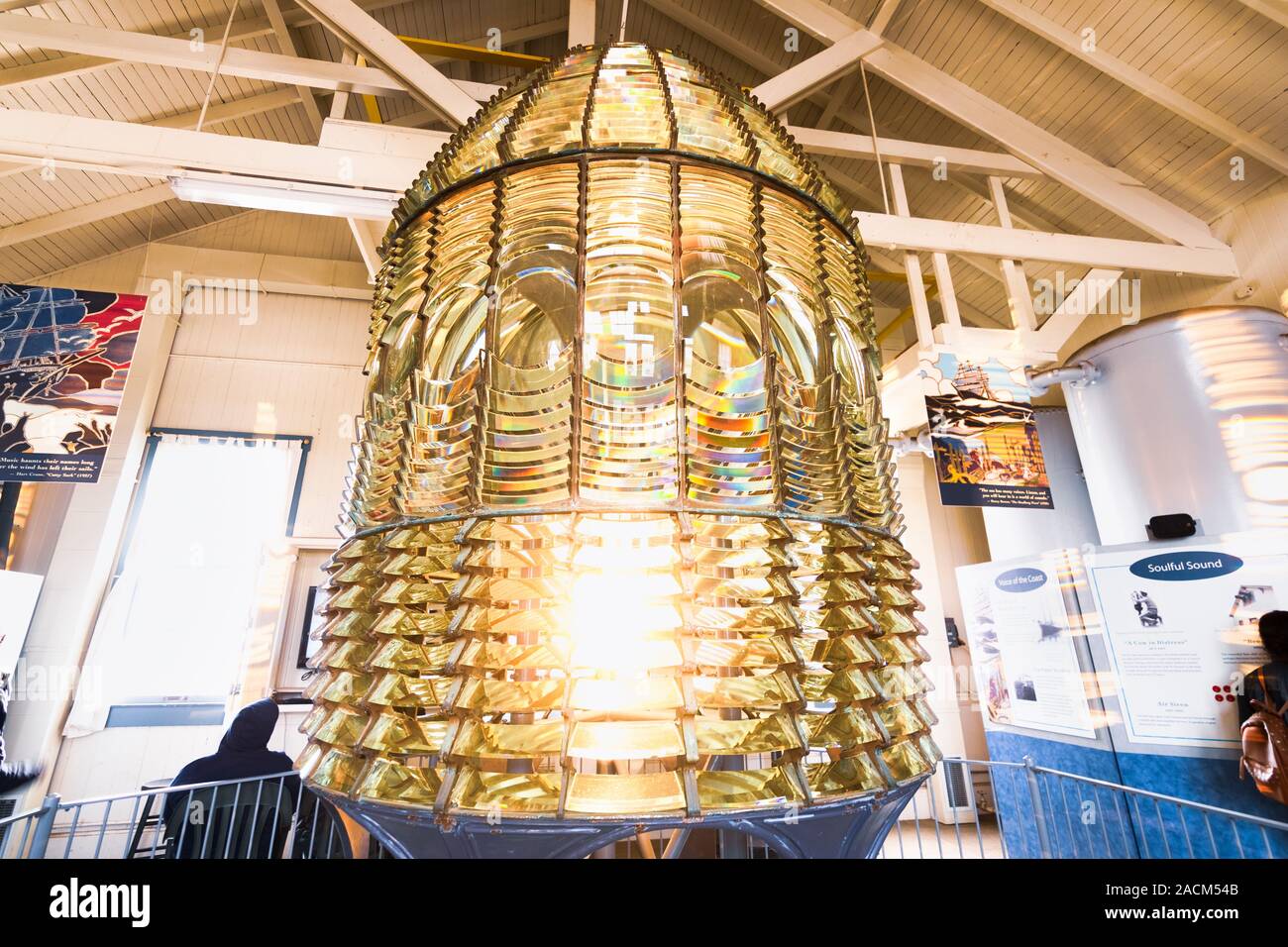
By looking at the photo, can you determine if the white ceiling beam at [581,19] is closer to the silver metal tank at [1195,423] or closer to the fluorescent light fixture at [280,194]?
the fluorescent light fixture at [280,194]

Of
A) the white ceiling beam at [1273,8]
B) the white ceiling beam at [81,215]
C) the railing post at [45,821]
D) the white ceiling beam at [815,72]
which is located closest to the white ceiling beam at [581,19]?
the white ceiling beam at [815,72]

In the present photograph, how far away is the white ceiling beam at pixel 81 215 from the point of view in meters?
4.22

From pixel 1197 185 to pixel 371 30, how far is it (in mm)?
4136

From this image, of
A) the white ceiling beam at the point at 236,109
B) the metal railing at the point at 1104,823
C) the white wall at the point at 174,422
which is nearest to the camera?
the metal railing at the point at 1104,823

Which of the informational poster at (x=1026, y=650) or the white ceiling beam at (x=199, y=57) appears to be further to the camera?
the informational poster at (x=1026, y=650)

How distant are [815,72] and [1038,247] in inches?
55.3

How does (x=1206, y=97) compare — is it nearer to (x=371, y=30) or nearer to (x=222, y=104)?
(x=371, y=30)

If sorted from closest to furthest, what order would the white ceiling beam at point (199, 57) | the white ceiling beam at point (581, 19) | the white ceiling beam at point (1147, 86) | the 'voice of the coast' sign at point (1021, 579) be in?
the white ceiling beam at point (199, 57)
the white ceiling beam at point (1147, 86)
the 'voice of the coast' sign at point (1021, 579)
the white ceiling beam at point (581, 19)

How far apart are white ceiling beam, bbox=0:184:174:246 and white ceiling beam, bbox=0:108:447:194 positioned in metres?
2.32

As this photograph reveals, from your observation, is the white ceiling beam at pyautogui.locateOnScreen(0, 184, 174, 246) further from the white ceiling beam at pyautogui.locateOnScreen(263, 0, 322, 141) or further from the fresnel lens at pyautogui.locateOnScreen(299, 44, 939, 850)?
the fresnel lens at pyautogui.locateOnScreen(299, 44, 939, 850)

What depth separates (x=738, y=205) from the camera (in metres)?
0.55

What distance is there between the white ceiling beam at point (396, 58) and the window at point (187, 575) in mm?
3403

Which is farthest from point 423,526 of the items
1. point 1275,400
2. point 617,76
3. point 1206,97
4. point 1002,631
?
point 1206,97

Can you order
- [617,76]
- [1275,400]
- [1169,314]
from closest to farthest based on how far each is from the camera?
[617,76], [1275,400], [1169,314]
